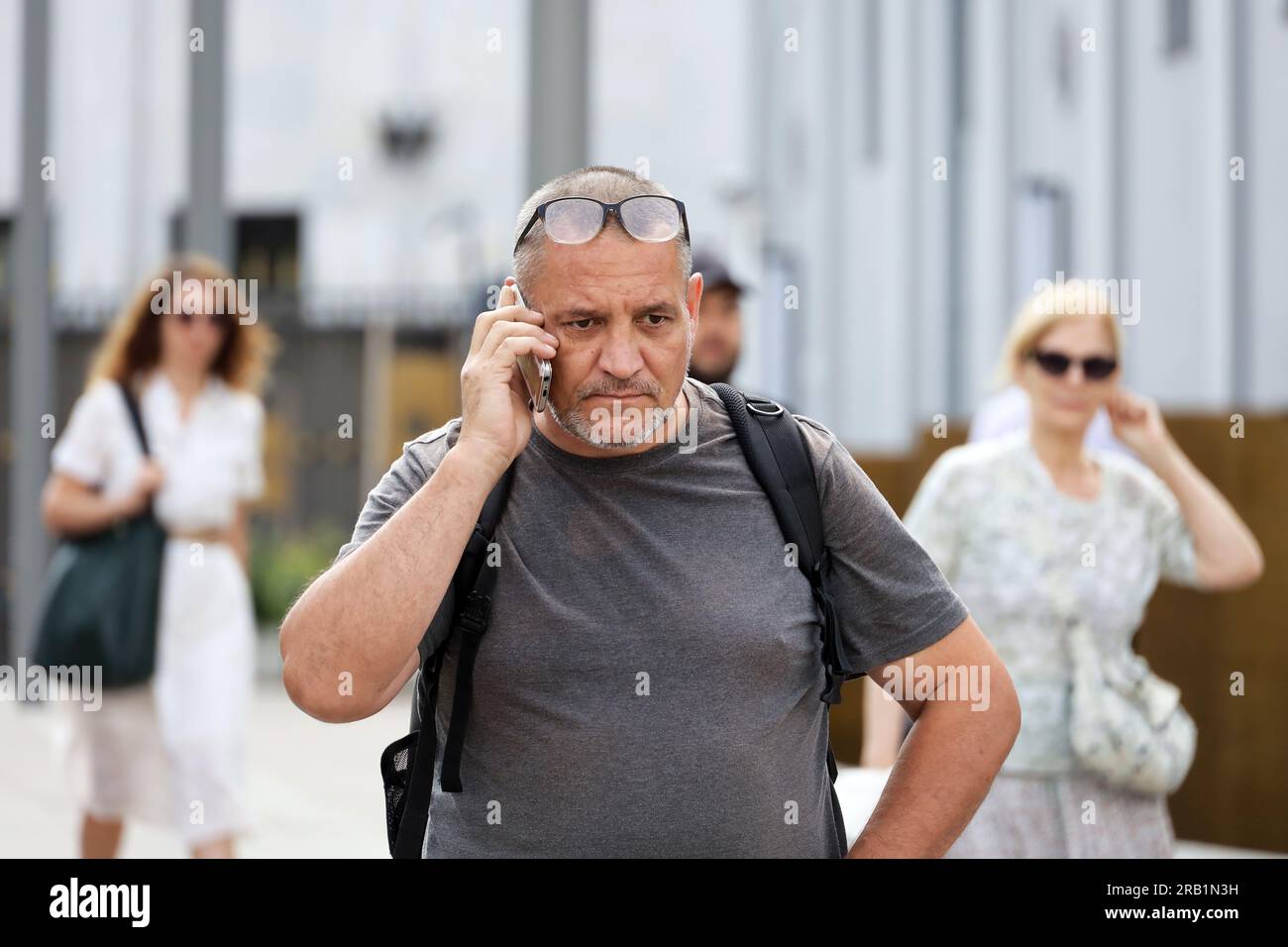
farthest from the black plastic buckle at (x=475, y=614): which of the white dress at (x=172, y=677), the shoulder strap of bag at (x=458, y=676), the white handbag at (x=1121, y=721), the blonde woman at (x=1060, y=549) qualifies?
the white dress at (x=172, y=677)

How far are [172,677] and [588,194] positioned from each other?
3.72 meters

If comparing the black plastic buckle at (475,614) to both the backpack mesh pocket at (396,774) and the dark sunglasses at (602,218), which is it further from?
the dark sunglasses at (602,218)

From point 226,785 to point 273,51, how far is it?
12.8 metres

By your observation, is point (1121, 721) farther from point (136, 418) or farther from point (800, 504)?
point (136, 418)

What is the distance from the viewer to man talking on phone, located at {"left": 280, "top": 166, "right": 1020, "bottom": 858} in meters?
2.28

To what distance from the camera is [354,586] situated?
2244 millimetres

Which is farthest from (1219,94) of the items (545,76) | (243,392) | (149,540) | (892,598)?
(892,598)

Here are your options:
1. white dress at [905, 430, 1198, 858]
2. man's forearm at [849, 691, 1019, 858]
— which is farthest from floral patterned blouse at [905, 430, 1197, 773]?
man's forearm at [849, 691, 1019, 858]

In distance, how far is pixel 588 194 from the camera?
2.43 meters

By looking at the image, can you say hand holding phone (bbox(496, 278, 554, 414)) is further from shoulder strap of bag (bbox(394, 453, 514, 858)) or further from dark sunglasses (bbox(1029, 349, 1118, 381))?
dark sunglasses (bbox(1029, 349, 1118, 381))

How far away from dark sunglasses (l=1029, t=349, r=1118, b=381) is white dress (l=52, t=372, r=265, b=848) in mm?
2832

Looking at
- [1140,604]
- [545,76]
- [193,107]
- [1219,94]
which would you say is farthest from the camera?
[193,107]

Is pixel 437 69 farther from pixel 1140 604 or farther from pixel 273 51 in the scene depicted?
pixel 1140 604

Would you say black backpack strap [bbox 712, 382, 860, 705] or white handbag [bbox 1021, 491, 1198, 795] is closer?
black backpack strap [bbox 712, 382, 860, 705]
